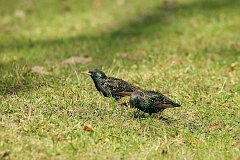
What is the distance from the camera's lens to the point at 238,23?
15250 mm

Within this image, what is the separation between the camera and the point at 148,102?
784cm

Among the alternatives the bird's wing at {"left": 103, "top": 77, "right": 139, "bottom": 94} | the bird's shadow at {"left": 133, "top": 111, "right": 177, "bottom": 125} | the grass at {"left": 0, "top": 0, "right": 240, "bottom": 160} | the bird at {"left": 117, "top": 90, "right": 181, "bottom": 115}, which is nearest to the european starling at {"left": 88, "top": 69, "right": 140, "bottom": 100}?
the bird's wing at {"left": 103, "top": 77, "right": 139, "bottom": 94}

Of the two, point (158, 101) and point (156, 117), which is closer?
point (158, 101)

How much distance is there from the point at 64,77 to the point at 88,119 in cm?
270

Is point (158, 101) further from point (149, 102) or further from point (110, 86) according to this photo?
point (110, 86)

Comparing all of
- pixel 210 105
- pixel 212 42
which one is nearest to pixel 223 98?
pixel 210 105

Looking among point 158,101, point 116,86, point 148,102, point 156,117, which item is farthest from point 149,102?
point 116,86

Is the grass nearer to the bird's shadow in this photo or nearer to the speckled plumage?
the bird's shadow

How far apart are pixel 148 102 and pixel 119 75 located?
9.30 ft

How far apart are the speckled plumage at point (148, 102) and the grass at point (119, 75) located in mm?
157

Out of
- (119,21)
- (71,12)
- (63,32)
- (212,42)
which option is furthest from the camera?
(71,12)

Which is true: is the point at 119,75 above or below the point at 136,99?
below

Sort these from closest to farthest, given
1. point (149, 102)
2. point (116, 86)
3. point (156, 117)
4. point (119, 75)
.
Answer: point (149, 102) → point (156, 117) → point (116, 86) → point (119, 75)

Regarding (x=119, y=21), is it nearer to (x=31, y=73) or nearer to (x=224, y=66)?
(x=224, y=66)
